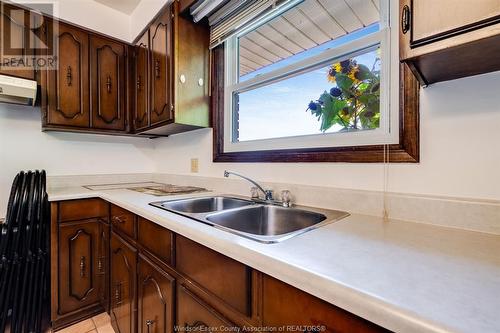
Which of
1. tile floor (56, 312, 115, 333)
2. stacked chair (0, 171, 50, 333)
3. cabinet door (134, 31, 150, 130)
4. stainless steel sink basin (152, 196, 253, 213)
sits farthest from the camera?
cabinet door (134, 31, 150, 130)

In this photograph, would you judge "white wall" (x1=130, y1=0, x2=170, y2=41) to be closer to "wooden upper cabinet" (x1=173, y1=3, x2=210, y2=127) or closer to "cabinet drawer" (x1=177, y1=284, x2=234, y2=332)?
"wooden upper cabinet" (x1=173, y1=3, x2=210, y2=127)

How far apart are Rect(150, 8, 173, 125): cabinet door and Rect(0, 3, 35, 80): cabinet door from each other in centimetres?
85

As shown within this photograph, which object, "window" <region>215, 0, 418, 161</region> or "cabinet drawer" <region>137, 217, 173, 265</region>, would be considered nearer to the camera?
"cabinet drawer" <region>137, 217, 173, 265</region>

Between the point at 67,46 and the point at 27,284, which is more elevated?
the point at 67,46

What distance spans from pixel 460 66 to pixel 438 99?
0.52 ft

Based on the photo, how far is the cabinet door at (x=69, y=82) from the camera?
183 centimetres

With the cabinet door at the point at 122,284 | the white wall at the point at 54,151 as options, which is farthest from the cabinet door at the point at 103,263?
the white wall at the point at 54,151

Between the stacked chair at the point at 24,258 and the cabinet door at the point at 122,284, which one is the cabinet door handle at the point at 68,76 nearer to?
the stacked chair at the point at 24,258

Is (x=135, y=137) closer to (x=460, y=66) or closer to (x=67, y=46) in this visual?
(x=67, y=46)

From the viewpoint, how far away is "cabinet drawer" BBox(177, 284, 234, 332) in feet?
2.30

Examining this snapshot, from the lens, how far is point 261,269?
22.2 inches

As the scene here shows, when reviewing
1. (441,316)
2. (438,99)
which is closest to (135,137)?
(438,99)

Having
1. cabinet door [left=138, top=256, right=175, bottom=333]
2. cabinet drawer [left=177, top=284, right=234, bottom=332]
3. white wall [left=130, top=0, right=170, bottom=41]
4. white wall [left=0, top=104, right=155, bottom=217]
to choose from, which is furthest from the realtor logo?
cabinet drawer [left=177, top=284, right=234, bottom=332]

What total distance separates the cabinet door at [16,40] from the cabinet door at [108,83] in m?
0.39
